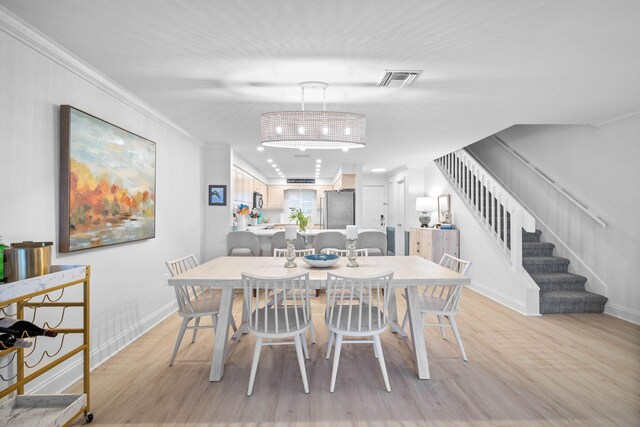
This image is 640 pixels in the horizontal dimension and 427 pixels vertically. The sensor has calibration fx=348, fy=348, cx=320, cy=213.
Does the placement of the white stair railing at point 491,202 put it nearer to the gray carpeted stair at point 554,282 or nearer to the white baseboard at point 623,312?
the gray carpeted stair at point 554,282

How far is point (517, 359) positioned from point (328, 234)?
267 centimetres

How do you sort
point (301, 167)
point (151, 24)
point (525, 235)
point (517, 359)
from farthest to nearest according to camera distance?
1. point (301, 167)
2. point (525, 235)
3. point (517, 359)
4. point (151, 24)

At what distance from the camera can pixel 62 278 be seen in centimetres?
185

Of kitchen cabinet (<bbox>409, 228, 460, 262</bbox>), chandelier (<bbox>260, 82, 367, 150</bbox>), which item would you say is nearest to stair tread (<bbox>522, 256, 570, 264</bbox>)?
kitchen cabinet (<bbox>409, 228, 460, 262</bbox>)

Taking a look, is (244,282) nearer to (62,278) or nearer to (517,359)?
(62,278)

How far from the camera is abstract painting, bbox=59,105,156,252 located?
2.40 meters

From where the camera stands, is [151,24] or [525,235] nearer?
[151,24]

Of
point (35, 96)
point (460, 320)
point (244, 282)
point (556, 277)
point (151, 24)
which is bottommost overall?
point (460, 320)

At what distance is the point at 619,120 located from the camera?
4.00 m

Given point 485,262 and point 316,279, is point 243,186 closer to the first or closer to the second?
point 485,262

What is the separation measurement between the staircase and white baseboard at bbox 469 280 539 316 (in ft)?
0.53

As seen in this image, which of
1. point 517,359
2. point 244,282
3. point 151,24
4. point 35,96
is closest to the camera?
point 151,24

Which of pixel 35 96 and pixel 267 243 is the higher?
pixel 35 96

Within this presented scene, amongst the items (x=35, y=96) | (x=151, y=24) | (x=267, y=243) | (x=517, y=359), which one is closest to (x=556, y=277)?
(x=517, y=359)
